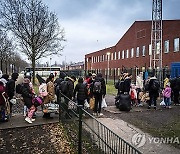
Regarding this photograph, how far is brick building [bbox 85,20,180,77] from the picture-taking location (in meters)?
35.2

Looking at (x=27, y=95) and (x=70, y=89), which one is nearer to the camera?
(x=27, y=95)

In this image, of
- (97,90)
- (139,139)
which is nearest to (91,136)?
(139,139)

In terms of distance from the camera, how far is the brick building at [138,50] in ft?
Result: 116

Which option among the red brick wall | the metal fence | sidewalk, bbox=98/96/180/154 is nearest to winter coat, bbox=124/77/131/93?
sidewalk, bbox=98/96/180/154

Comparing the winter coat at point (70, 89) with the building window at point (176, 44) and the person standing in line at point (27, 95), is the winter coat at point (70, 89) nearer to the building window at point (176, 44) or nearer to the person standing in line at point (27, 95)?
the person standing in line at point (27, 95)

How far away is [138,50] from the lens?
45.0 meters

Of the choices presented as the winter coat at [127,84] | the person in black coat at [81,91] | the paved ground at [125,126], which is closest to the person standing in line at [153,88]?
the paved ground at [125,126]

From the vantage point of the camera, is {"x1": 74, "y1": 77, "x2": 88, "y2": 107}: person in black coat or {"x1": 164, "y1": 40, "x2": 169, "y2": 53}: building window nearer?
{"x1": 74, "y1": 77, "x2": 88, "y2": 107}: person in black coat

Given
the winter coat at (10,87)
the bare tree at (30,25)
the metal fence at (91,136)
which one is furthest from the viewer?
the bare tree at (30,25)

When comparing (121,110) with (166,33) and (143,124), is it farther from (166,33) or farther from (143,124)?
(166,33)

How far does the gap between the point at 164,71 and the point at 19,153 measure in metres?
17.9

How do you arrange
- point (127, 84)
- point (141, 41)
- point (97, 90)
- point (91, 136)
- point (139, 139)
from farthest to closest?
point (141, 41) < point (127, 84) < point (97, 90) < point (139, 139) < point (91, 136)

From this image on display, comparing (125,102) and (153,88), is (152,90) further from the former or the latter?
(125,102)

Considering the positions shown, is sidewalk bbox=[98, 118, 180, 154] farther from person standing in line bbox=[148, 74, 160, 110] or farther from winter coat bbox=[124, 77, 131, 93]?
person standing in line bbox=[148, 74, 160, 110]
